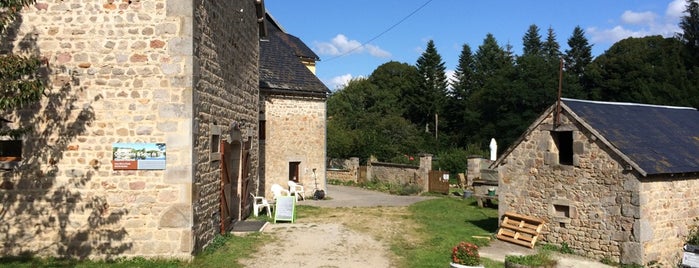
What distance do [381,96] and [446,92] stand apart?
26.8 ft

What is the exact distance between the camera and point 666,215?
34.8ft

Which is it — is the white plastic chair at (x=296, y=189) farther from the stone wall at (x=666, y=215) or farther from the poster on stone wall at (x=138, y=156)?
the stone wall at (x=666, y=215)

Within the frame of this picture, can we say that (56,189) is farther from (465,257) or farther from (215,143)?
(465,257)

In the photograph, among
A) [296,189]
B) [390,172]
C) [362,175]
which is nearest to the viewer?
[296,189]

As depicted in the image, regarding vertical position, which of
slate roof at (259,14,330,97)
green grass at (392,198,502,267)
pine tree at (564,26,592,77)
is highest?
pine tree at (564,26,592,77)

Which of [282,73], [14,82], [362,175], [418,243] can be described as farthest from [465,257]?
[362,175]

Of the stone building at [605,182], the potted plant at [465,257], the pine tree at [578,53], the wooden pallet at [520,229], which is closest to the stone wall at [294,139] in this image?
the stone building at [605,182]

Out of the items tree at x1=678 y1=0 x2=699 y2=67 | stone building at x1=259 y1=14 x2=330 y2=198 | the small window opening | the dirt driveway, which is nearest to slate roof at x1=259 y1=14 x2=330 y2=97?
stone building at x1=259 y1=14 x2=330 y2=198

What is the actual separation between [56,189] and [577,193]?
10424mm

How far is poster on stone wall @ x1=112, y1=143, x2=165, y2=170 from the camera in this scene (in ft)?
28.9

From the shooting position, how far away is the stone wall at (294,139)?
2030 cm

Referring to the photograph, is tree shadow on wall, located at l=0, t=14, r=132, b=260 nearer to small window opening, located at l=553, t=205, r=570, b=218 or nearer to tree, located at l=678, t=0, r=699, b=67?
small window opening, located at l=553, t=205, r=570, b=218

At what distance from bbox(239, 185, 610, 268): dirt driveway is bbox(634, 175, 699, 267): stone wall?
1.19 m

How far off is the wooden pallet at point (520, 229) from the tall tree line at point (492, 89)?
2271cm
